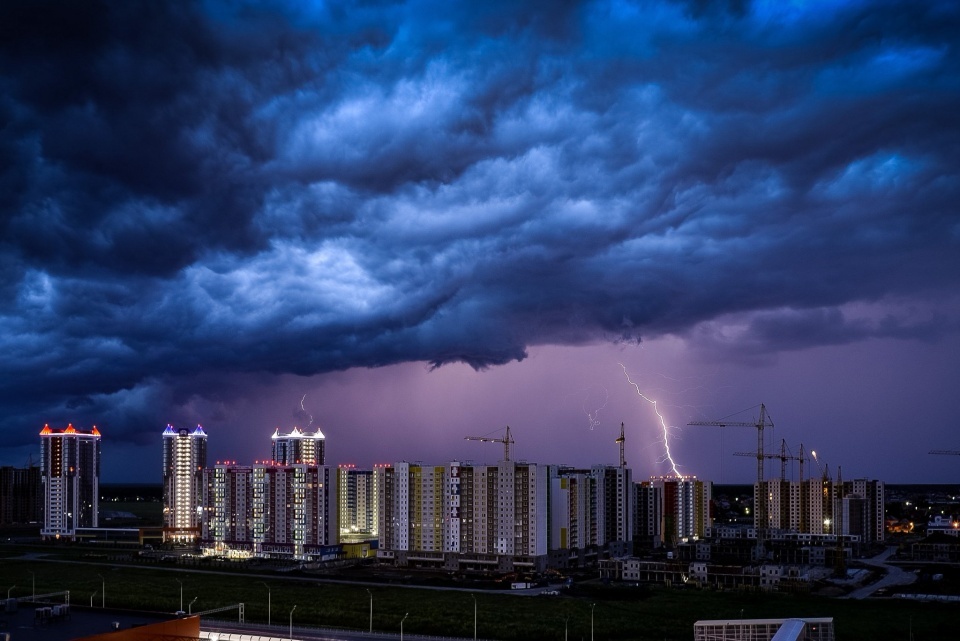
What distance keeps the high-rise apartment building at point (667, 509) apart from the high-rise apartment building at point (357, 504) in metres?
27.4

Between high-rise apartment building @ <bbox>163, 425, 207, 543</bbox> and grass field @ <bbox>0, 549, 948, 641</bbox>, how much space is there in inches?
1254

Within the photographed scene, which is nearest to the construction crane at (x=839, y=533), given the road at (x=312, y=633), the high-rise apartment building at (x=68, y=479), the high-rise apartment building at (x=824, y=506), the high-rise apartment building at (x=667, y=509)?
the high-rise apartment building at (x=824, y=506)

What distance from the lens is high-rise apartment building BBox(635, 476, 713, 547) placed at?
92.5 metres

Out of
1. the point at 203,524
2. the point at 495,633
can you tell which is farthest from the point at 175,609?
the point at 203,524

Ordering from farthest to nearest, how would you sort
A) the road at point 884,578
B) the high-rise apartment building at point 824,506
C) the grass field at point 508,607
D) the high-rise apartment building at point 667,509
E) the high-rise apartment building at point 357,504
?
the high-rise apartment building at point 667,509, the high-rise apartment building at point 824,506, the high-rise apartment building at point 357,504, the road at point 884,578, the grass field at point 508,607

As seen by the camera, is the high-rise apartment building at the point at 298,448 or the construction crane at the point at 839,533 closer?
the construction crane at the point at 839,533

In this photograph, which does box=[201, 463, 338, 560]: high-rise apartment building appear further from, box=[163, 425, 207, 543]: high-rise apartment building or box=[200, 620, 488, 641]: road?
box=[200, 620, 488, 641]: road

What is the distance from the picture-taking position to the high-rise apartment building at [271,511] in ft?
260

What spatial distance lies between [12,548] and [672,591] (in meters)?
63.1

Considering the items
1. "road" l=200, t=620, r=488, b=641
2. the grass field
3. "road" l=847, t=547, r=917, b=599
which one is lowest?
"road" l=847, t=547, r=917, b=599

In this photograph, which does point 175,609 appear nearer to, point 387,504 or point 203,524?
point 387,504

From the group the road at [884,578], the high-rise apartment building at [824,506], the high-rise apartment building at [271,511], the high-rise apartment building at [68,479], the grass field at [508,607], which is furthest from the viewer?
the high-rise apartment building at [68,479]

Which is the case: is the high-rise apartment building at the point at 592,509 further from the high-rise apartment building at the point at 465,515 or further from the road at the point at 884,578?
the road at the point at 884,578

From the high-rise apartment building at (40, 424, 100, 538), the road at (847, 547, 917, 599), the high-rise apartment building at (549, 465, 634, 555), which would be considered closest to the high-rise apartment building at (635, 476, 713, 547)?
the high-rise apartment building at (549, 465, 634, 555)
